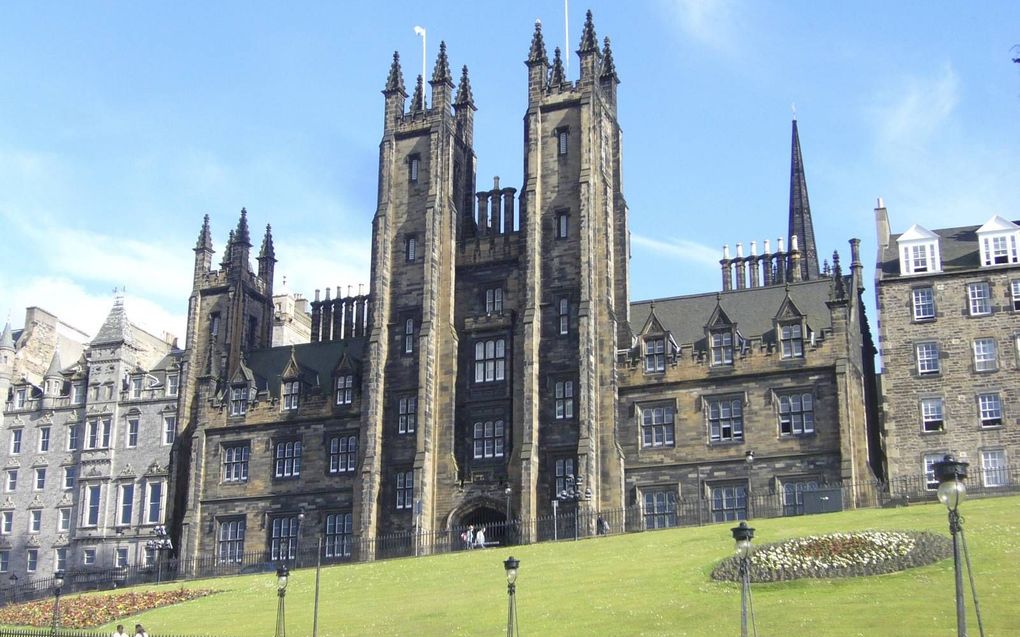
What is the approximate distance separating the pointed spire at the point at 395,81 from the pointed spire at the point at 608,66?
1142 cm

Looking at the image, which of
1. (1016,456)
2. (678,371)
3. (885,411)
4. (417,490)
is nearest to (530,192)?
(678,371)

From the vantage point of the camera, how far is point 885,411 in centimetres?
6234

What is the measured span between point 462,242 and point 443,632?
32948mm

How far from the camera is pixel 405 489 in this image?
65.7 m

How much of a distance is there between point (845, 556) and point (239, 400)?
41250mm

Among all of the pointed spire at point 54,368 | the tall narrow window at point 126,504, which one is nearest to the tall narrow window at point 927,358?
the tall narrow window at point 126,504

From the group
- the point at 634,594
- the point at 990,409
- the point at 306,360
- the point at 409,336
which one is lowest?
the point at 634,594

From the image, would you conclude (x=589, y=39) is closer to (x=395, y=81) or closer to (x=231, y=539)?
(x=395, y=81)

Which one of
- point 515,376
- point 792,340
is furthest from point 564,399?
point 792,340

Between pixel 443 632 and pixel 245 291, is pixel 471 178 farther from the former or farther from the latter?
pixel 443 632

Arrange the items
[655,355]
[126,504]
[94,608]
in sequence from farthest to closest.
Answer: [126,504], [655,355], [94,608]

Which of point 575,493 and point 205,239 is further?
point 205,239

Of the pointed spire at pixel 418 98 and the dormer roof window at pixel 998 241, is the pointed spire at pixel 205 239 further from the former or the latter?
the dormer roof window at pixel 998 241

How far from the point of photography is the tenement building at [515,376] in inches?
2424
